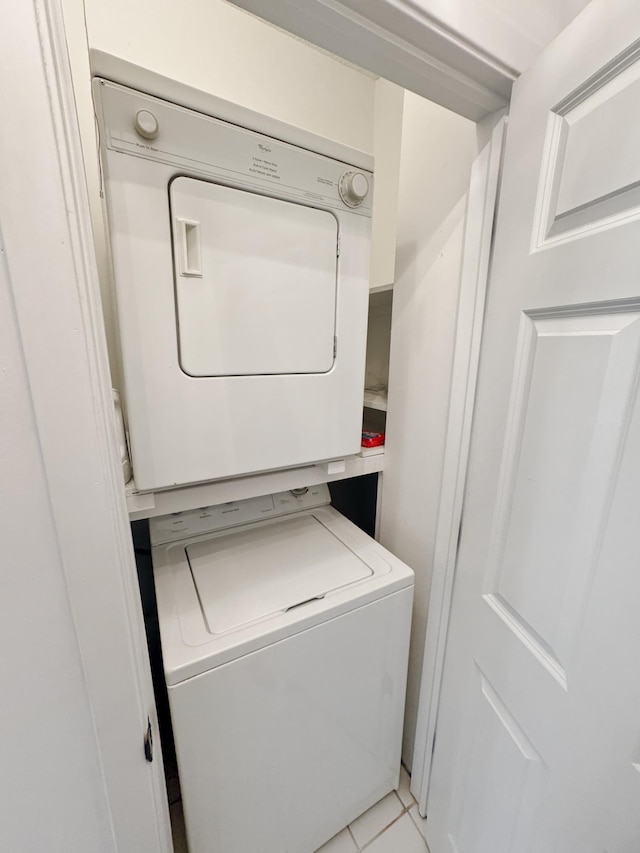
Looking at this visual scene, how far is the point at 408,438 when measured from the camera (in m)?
1.22

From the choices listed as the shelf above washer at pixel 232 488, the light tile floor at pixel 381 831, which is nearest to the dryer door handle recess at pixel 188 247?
the shelf above washer at pixel 232 488

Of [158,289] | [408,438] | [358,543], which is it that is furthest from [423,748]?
[158,289]

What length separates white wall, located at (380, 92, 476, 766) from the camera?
0.98 metres

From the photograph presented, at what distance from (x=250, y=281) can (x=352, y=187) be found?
387mm

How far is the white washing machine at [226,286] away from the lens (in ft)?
2.38

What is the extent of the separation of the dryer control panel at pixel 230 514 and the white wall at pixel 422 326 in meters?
0.34

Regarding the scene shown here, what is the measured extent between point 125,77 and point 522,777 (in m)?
1.66

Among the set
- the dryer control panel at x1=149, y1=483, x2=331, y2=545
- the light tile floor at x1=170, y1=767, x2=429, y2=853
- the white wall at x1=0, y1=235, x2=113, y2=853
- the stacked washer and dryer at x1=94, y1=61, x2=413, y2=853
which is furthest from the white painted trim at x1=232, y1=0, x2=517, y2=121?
the light tile floor at x1=170, y1=767, x2=429, y2=853

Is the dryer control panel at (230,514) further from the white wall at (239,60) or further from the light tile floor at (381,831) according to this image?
the white wall at (239,60)

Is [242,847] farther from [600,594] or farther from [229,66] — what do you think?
[229,66]

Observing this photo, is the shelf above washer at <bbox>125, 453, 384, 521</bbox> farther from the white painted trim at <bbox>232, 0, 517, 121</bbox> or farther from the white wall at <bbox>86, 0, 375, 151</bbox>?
the white wall at <bbox>86, 0, 375, 151</bbox>

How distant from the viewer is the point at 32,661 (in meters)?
0.45

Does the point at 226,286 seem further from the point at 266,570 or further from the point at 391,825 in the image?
the point at 391,825

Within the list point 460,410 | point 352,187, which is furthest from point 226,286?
point 460,410
